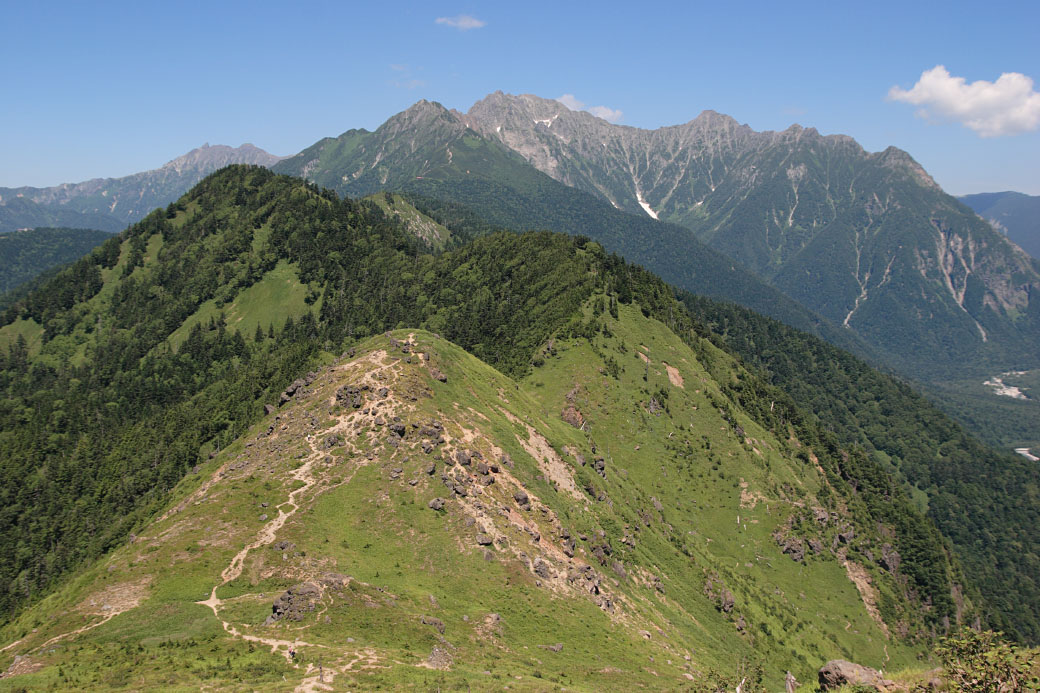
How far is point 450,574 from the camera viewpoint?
76.0 m

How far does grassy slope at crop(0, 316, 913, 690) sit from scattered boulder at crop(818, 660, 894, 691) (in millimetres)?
21497

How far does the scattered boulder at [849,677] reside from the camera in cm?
4616

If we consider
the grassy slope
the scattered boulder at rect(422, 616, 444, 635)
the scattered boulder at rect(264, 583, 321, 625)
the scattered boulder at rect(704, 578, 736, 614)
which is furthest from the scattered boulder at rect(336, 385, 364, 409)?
the scattered boulder at rect(704, 578, 736, 614)

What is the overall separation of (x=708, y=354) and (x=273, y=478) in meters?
144

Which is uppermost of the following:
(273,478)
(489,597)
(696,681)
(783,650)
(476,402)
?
(476,402)

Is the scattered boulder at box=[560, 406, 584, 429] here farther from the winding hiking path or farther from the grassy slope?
the winding hiking path

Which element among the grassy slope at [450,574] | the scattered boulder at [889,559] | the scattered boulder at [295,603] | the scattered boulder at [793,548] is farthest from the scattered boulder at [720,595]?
the scattered boulder at [295,603]

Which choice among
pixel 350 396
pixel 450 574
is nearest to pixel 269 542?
pixel 450 574

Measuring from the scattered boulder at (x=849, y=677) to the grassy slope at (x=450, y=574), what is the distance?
2150 cm

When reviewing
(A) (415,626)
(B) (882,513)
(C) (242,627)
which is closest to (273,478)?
(C) (242,627)

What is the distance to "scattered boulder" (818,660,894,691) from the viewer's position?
46.2 m

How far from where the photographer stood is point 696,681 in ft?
232

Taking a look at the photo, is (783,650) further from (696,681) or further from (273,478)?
(273,478)

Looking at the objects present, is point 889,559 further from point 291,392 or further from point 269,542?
point 291,392
